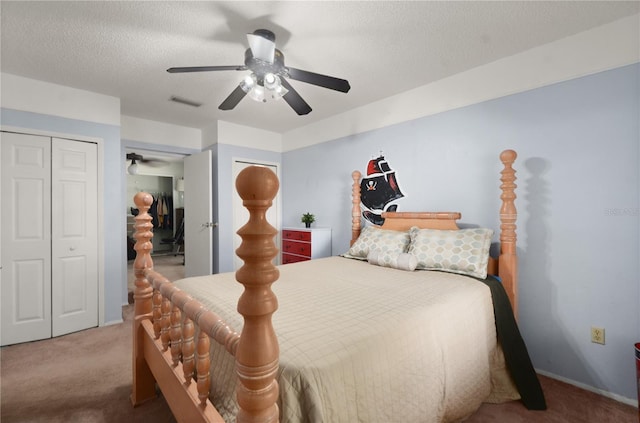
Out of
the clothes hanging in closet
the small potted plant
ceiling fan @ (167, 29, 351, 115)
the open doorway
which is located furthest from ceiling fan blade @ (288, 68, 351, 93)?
the clothes hanging in closet

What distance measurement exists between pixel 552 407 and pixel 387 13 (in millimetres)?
2649

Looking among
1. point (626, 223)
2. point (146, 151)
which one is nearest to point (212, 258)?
point (146, 151)

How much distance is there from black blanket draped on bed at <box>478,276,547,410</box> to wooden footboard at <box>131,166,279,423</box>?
1.67 metres

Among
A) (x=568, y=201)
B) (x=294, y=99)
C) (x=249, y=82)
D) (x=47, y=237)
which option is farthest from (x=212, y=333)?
(x=47, y=237)

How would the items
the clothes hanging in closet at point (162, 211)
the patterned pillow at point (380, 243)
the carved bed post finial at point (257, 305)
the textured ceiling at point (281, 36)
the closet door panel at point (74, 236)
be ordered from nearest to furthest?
the carved bed post finial at point (257, 305)
the textured ceiling at point (281, 36)
the patterned pillow at point (380, 243)
the closet door panel at point (74, 236)
the clothes hanging in closet at point (162, 211)

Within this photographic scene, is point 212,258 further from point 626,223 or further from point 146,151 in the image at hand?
point 626,223

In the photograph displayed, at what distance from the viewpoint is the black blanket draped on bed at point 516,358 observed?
1720 mm

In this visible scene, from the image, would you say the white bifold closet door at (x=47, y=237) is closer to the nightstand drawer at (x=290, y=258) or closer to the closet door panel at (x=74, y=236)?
the closet door panel at (x=74, y=236)

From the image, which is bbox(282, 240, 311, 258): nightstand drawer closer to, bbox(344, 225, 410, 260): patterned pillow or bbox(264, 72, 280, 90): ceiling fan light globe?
bbox(344, 225, 410, 260): patterned pillow

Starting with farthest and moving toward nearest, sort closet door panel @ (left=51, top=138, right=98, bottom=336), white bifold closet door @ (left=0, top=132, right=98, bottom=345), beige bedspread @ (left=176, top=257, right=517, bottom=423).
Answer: closet door panel @ (left=51, top=138, right=98, bottom=336) < white bifold closet door @ (left=0, top=132, right=98, bottom=345) < beige bedspread @ (left=176, top=257, right=517, bottom=423)

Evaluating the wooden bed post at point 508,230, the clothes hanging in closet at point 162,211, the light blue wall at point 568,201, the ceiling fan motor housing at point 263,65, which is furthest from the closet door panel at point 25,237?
the clothes hanging in closet at point 162,211

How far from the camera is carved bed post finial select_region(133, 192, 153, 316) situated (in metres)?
1.71

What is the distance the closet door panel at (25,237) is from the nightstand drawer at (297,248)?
2.47m

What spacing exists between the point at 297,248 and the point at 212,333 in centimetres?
287
